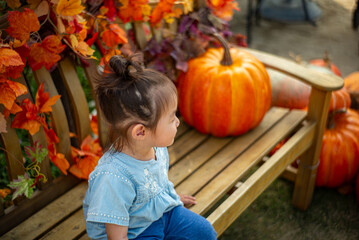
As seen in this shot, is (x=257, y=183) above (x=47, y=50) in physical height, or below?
below

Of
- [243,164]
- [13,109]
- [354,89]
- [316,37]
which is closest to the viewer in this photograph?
[13,109]

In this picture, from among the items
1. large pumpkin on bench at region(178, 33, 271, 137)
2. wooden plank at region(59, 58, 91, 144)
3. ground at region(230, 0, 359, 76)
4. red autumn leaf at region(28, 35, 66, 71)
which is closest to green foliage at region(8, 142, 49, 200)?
wooden plank at region(59, 58, 91, 144)

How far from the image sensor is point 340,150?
253 centimetres

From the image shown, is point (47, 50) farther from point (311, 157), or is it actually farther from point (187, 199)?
point (311, 157)

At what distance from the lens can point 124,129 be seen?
1363 millimetres

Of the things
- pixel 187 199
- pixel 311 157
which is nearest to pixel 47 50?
pixel 187 199

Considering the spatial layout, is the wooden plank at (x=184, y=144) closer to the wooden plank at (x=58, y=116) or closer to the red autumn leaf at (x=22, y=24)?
the wooden plank at (x=58, y=116)

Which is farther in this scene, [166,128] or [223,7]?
[223,7]

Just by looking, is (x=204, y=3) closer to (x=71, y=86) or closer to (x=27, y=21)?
(x=71, y=86)

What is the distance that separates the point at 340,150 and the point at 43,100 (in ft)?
5.96

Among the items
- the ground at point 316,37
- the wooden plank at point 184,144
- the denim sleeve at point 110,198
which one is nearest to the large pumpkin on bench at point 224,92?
the wooden plank at point 184,144

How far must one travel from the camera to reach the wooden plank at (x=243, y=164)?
5.99 feet

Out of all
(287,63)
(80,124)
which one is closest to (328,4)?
(287,63)

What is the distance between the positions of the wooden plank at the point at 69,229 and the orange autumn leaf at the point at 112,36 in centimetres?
77
